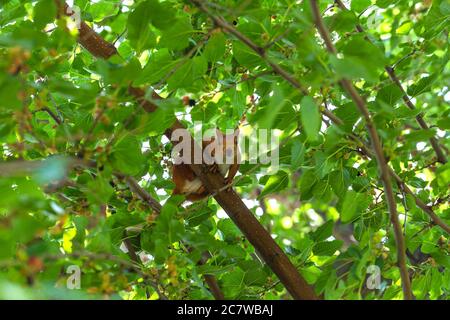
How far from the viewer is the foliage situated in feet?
5.19

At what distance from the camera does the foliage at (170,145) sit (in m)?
1.58

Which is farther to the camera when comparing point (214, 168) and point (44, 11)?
point (214, 168)

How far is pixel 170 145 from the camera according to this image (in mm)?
2893

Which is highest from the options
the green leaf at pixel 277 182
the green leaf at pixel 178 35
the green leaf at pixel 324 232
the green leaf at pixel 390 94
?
the green leaf at pixel 178 35

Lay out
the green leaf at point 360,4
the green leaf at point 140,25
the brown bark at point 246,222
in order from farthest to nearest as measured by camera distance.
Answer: the green leaf at point 360,4
the brown bark at point 246,222
the green leaf at point 140,25

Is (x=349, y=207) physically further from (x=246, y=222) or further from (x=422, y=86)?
(x=422, y=86)

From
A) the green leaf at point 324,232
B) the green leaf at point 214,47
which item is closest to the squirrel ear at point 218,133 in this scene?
the green leaf at point 324,232

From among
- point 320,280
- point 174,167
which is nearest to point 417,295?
point 320,280

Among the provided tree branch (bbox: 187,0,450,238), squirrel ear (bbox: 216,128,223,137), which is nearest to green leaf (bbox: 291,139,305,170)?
tree branch (bbox: 187,0,450,238)

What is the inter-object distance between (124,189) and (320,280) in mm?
933

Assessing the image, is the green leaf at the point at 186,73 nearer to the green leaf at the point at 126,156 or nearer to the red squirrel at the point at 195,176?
the green leaf at the point at 126,156

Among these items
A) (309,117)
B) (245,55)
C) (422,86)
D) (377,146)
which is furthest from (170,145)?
(309,117)

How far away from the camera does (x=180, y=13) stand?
255 cm
